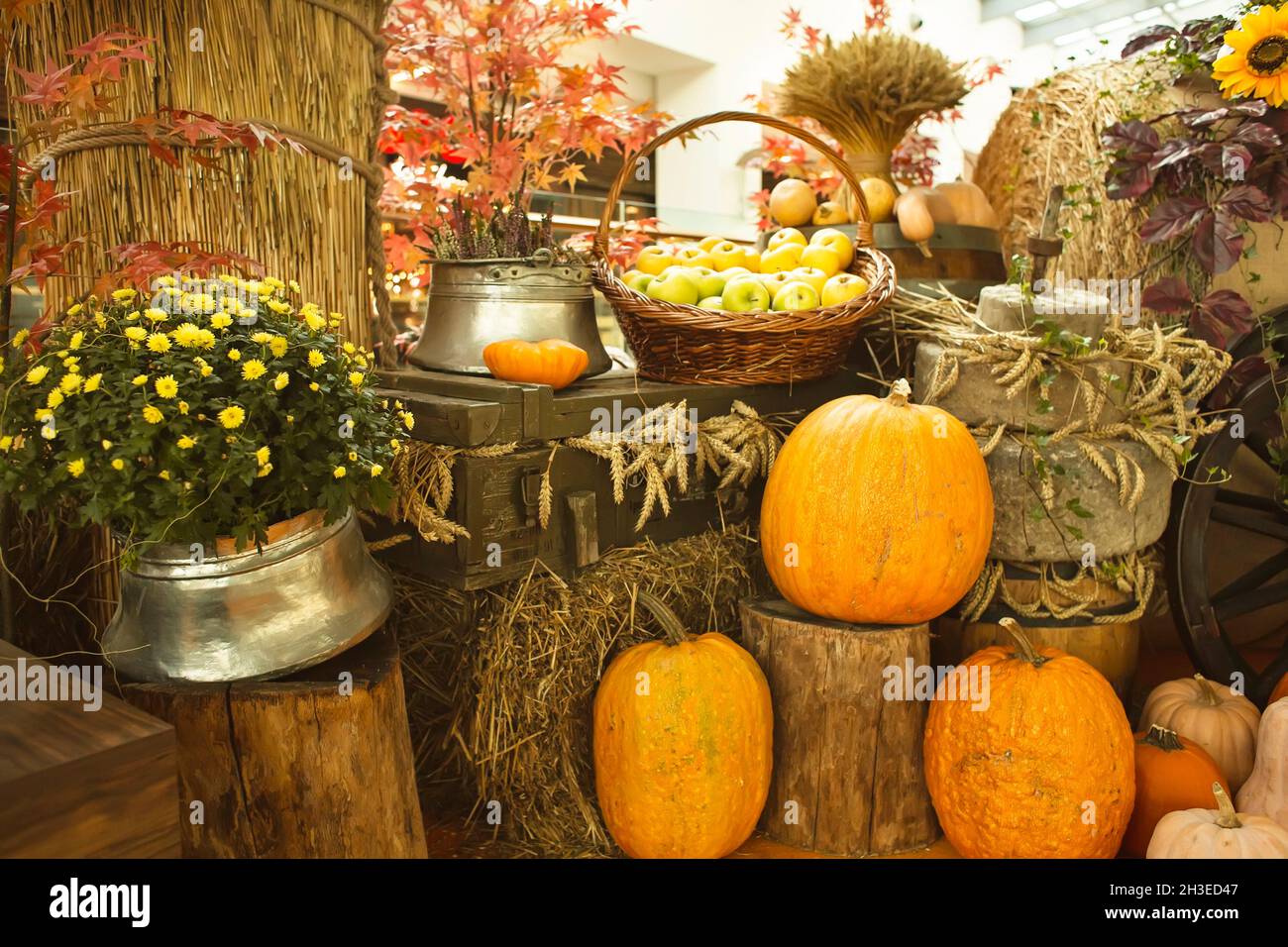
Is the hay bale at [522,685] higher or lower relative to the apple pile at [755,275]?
lower

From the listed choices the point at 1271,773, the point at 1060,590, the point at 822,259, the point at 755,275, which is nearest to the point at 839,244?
the point at 822,259

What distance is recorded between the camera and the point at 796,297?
6.86 ft

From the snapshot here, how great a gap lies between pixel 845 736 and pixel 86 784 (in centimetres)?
125

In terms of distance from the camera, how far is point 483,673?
1789 mm

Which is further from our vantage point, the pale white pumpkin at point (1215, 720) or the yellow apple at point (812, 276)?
the yellow apple at point (812, 276)

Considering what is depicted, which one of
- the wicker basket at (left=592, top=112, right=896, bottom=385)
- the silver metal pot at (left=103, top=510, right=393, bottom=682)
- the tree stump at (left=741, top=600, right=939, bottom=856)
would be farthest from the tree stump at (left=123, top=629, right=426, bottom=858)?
the wicker basket at (left=592, top=112, right=896, bottom=385)

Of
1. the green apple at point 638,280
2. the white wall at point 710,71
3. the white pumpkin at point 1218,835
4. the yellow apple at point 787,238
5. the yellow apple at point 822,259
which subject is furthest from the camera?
the white wall at point 710,71

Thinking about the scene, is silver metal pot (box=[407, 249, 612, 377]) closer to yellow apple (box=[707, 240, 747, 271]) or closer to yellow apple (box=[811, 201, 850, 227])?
yellow apple (box=[707, 240, 747, 271])

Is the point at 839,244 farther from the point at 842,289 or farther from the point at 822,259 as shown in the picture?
the point at 842,289

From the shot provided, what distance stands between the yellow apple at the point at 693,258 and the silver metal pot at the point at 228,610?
1.22 meters

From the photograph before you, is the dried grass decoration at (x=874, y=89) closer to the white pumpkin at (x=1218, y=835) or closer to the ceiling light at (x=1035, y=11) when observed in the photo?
the white pumpkin at (x=1218, y=835)

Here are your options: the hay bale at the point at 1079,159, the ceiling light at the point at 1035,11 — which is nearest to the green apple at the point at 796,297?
the hay bale at the point at 1079,159

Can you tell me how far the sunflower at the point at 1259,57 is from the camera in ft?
6.91

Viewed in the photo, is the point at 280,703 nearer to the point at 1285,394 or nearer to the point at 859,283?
the point at 859,283
